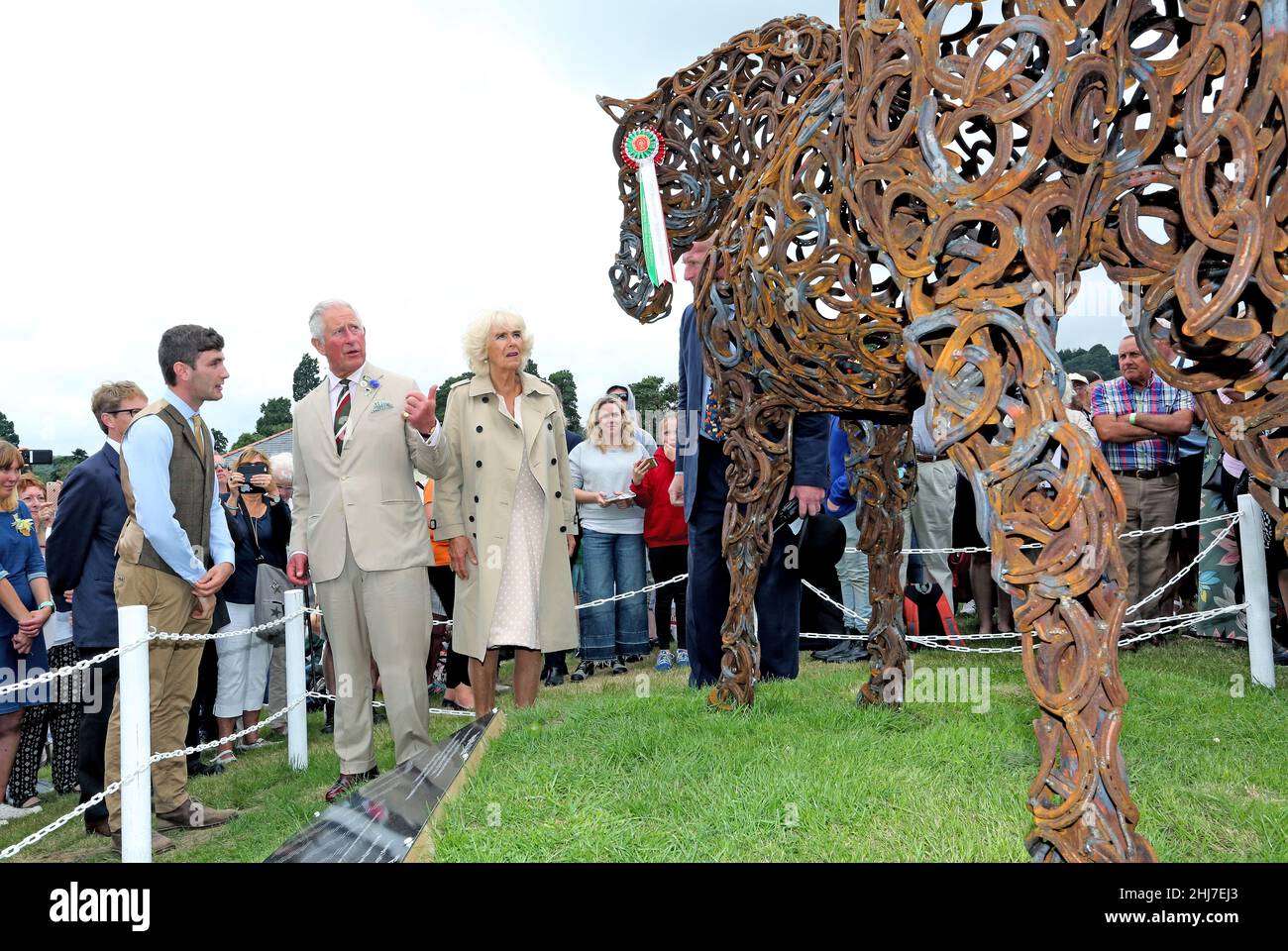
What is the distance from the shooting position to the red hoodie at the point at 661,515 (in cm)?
851

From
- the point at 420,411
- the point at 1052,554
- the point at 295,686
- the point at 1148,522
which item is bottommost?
the point at 295,686

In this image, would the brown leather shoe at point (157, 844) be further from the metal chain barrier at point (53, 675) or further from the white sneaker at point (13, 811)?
the white sneaker at point (13, 811)

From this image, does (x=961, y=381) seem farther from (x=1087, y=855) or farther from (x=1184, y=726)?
(x=1184, y=726)

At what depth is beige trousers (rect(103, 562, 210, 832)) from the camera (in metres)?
4.56

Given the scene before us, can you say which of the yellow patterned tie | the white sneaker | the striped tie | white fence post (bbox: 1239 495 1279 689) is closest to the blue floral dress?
the white sneaker

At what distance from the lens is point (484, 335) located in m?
5.19

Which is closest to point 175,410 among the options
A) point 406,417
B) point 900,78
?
point 406,417

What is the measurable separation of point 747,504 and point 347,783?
96.9 inches

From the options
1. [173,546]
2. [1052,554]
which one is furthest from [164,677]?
[1052,554]

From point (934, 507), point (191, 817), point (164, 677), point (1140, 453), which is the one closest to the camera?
point (164, 677)

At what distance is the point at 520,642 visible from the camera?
5074 mm

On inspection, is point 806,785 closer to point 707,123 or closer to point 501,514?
point 501,514

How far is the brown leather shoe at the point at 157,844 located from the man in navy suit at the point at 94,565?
0.55 meters

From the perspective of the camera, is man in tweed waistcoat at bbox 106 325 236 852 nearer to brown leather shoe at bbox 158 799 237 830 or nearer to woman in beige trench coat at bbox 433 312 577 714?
brown leather shoe at bbox 158 799 237 830
